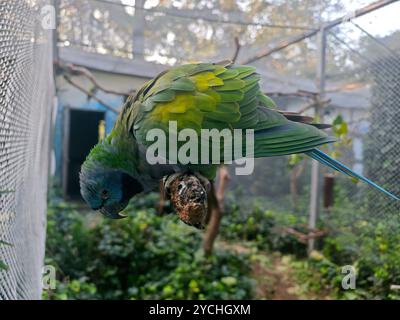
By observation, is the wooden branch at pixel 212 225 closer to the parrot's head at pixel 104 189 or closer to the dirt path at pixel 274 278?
the dirt path at pixel 274 278

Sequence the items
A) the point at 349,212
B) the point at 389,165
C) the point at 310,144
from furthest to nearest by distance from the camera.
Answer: the point at 349,212 < the point at 389,165 < the point at 310,144

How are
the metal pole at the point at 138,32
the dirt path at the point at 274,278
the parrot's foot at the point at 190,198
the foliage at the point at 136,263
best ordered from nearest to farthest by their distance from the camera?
the parrot's foot at the point at 190,198, the metal pole at the point at 138,32, the foliage at the point at 136,263, the dirt path at the point at 274,278

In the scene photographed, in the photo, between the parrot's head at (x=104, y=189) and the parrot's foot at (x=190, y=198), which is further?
the parrot's head at (x=104, y=189)

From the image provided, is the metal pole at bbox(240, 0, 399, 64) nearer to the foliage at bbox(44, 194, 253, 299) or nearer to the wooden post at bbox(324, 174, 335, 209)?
the wooden post at bbox(324, 174, 335, 209)

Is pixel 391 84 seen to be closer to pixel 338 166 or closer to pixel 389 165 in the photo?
pixel 389 165

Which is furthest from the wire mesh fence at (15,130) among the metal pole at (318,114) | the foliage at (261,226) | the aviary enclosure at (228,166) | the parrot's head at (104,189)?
the foliage at (261,226)

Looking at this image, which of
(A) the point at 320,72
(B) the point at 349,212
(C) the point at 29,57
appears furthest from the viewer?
(A) the point at 320,72

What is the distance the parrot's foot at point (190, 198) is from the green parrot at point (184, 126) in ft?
0.27

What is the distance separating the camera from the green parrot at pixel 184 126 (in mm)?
981

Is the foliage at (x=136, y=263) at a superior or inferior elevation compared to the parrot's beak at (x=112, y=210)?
inferior

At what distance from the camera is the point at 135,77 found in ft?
10.9

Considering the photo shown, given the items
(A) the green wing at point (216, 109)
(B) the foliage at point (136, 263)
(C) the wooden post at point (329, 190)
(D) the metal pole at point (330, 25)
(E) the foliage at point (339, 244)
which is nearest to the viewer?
(A) the green wing at point (216, 109)

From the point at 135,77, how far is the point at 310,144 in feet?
8.57
